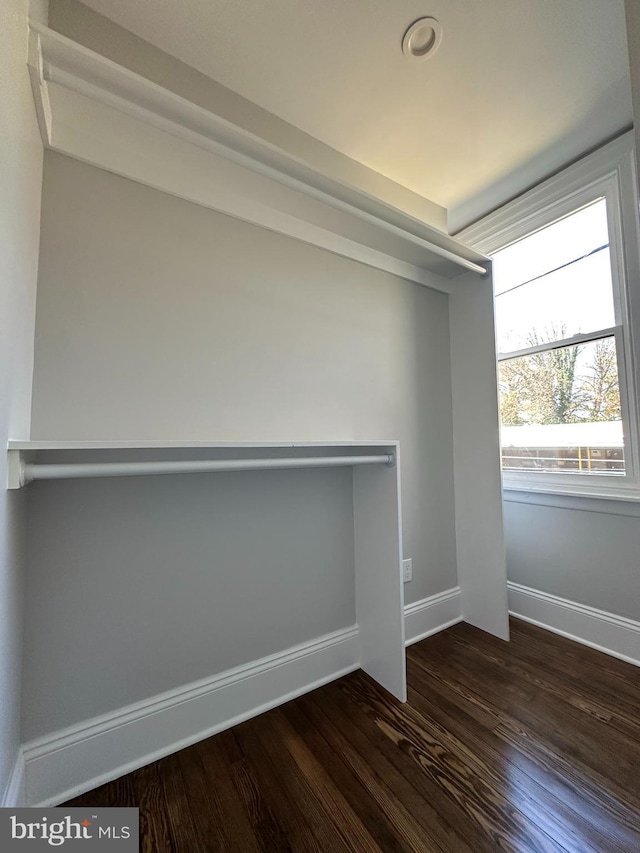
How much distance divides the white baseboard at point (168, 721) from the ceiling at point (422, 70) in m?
2.38

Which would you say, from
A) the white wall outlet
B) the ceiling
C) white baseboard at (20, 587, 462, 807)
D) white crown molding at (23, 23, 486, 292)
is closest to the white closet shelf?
the white wall outlet

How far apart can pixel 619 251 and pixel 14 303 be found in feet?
7.99

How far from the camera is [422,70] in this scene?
54.4 inches

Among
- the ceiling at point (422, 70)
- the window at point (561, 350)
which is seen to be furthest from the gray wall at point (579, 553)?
the ceiling at point (422, 70)

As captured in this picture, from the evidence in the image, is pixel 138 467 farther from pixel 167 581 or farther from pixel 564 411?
pixel 564 411

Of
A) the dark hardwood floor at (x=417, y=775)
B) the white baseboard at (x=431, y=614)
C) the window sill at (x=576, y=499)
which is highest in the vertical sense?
the window sill at (x=576, y=499)

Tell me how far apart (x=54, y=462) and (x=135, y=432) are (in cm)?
24

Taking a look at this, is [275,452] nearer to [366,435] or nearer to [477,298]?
[366,435]

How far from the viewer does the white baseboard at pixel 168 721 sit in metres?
1.01

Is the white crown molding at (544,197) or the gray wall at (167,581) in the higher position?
the white crown molding at (544,197)

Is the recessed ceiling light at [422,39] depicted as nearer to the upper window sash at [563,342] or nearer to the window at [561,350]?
the window at [561,350]

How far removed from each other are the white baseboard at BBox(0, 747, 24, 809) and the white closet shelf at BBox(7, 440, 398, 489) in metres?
0.74

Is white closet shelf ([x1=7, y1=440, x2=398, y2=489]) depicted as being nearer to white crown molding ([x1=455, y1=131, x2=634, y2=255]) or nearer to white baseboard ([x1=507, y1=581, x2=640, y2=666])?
white baseboard ([x1=507, y1=581, x2=640, y2=666])

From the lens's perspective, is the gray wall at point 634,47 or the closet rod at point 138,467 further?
the closet rod at point 138,467
